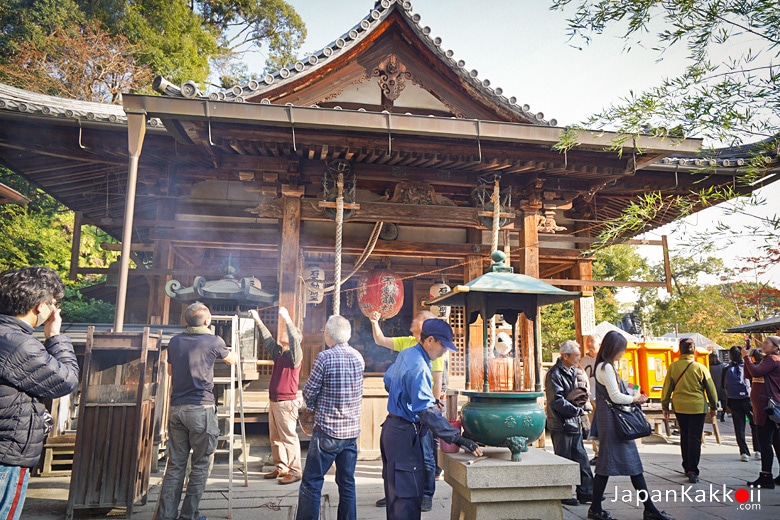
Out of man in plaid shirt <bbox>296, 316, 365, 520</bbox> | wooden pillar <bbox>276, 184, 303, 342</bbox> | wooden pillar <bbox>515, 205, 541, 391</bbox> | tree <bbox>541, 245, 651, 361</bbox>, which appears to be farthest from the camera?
tree <bbox>541, 245, 651, 361</bbox>

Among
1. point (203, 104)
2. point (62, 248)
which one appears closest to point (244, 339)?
point (203, 104)

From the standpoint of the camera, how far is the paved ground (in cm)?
525

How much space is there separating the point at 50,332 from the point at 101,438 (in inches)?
113

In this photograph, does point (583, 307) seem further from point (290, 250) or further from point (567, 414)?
point (290, 250)

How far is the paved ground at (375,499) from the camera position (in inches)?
207

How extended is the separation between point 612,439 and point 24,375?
499 centimetres

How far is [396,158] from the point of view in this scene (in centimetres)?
776

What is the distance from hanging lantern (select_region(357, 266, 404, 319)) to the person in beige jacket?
15.9ft

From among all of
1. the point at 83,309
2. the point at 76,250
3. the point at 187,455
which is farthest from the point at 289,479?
the point at 83,309

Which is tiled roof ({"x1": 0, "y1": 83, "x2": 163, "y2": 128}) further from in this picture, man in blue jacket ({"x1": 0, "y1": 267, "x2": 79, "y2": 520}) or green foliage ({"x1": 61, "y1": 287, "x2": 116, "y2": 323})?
green foliage ({"x1": 61, "y1": 287, "x2": 116, "y2": 323})

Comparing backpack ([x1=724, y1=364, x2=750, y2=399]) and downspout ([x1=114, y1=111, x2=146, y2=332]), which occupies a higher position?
downspout ([x1=114, y1=111, x2=146, y2=332])

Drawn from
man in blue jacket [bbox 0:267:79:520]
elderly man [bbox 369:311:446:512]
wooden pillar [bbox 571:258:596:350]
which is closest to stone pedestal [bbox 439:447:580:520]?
elderly man [bbox 369:311:446:512]

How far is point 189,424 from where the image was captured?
466cm
